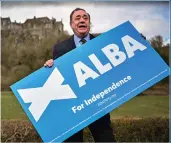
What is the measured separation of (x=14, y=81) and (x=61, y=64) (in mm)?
603

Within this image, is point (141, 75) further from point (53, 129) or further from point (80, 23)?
point (53, 129)

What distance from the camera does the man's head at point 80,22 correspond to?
3420 millimetres

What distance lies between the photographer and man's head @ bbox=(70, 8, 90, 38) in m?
3.42

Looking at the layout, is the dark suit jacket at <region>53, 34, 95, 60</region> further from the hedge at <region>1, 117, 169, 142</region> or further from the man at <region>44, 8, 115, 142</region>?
the hedge at <region>1, 117, 169, 142</region>

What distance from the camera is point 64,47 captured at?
3.45m

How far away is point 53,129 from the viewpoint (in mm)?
3285

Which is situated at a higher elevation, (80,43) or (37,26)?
(37,26)

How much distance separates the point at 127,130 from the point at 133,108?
311 mm

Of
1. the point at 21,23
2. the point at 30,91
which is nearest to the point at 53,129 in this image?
the point at 30,91

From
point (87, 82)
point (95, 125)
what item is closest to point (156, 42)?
point (87, 82)

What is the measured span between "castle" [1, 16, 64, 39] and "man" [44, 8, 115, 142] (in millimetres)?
196

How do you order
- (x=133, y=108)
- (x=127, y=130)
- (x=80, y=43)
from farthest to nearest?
(x=127, y=130)
(x=133, y=108)
(x=80, y=43)

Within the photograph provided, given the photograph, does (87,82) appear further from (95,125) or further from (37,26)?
(37,26)

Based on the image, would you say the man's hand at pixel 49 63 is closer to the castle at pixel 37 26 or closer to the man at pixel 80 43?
the man at pixel 80 43
